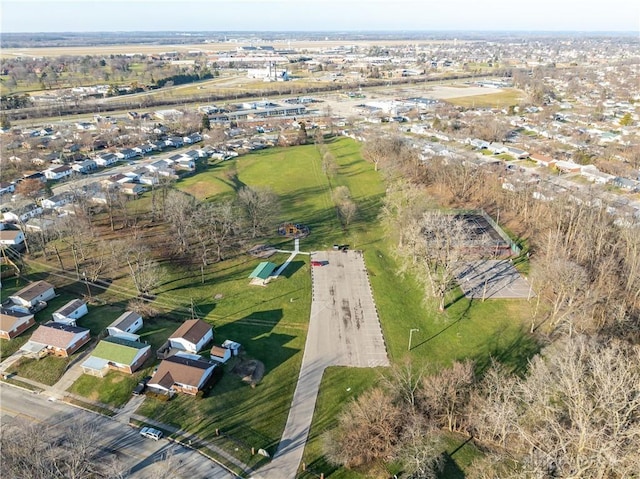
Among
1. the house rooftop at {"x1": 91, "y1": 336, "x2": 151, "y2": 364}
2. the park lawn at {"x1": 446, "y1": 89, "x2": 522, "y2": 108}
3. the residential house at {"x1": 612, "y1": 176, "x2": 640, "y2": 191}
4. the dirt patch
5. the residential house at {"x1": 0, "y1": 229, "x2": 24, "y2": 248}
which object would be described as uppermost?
the park lawn at {"x1": 446, "y1": 89, "x2": 522, "y2": 108}

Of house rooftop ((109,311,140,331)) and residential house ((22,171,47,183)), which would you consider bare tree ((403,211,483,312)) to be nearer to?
house rooftop ((109,311,140,331))

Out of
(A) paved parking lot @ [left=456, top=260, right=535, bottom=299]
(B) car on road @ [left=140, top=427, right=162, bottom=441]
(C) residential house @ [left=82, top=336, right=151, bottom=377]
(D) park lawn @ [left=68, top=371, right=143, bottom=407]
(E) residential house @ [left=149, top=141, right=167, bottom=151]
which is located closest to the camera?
(B) car on road @ [left=140, top=427, right=162, bottom=441]

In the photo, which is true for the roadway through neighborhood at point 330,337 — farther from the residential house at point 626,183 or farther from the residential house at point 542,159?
the residential house at point 542,159

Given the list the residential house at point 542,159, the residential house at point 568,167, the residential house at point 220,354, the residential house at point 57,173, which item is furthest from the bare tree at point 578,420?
the residential house at point 57,173

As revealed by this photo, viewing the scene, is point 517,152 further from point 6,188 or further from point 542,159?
point 6,188

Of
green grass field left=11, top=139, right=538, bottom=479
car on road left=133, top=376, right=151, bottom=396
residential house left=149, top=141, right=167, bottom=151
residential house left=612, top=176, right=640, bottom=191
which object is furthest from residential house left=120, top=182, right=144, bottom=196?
residential house left=612, top=176, right=640, bottom=191

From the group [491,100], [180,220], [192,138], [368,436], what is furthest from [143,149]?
[491,100]

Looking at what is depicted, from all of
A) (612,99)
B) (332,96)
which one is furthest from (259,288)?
(612,99)
